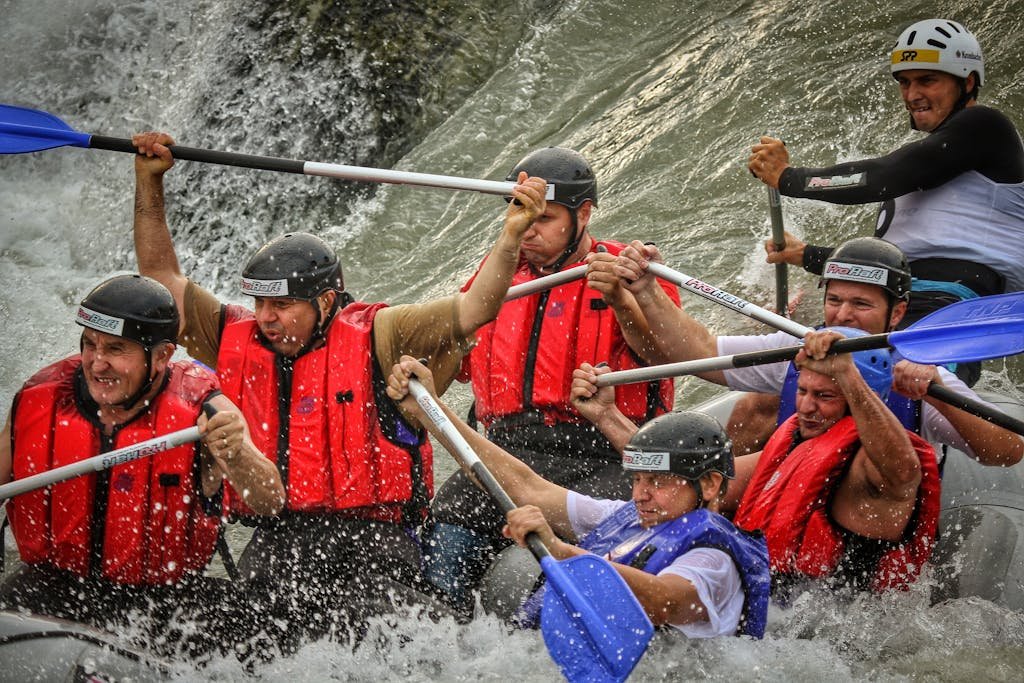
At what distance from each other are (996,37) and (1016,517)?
5327 millimetres

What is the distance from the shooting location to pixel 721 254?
8016 mm

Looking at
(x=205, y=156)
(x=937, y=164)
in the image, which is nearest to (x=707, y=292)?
(x=937, y=164)

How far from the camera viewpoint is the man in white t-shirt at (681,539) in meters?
3.58

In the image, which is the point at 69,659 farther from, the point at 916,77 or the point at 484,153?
the point at 484,153

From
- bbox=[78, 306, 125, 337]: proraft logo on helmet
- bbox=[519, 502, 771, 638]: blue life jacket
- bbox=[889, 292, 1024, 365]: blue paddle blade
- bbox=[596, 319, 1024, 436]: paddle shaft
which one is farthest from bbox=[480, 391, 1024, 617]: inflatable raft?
bbox=[78, 306, 125, 337]: proraft logo on helmet

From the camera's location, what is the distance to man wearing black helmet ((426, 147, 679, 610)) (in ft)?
15.2

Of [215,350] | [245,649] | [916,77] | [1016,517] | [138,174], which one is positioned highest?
[916,77]

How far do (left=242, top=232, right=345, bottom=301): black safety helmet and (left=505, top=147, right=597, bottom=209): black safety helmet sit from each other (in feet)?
2.76

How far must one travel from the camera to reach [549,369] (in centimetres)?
475

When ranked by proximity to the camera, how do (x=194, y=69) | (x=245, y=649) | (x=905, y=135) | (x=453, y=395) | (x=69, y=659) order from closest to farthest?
(x=69, y=659)
(x=245, y=649)
(x=453, y=395)
(x=905, y=135)
(x=194, y=69)

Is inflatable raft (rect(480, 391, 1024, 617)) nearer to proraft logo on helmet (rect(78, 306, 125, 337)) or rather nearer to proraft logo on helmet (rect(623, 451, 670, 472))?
proraft logo on helmet (rect(623, 451, 670, 472))

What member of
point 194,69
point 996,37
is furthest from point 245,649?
point 194,69

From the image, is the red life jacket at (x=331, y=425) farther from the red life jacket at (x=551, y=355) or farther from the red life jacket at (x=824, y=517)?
the red life jacket at (x=824, y=517)

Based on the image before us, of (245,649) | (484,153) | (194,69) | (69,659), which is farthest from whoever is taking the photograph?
(194,69)
